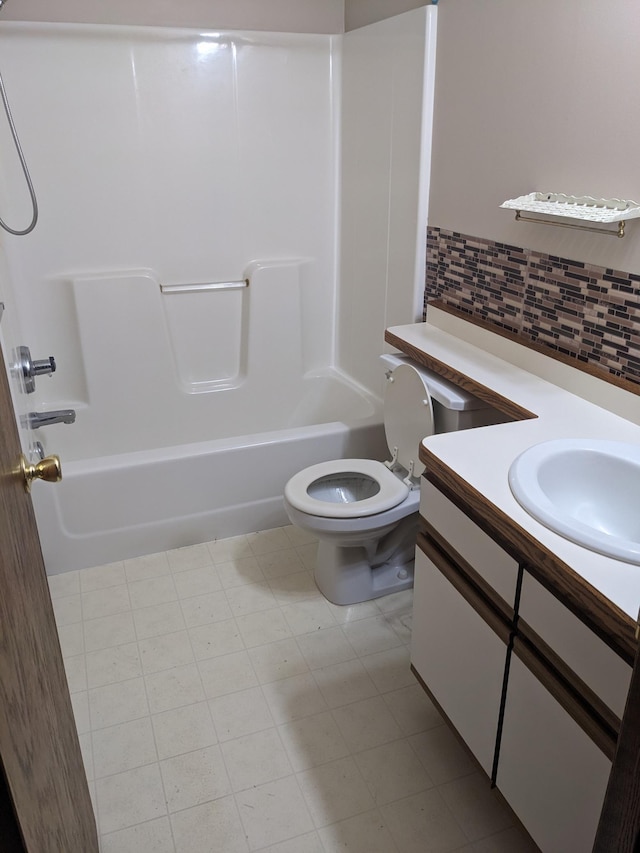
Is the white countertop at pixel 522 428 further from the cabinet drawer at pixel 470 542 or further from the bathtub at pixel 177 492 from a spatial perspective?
the bathtub at pixel 177 492

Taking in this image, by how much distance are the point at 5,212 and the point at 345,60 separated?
1520 millimetres

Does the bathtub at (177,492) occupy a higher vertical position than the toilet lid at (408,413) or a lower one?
lower

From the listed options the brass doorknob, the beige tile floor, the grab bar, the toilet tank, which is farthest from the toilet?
the brass doorknob

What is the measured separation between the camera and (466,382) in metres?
1.92

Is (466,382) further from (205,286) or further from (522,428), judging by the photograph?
(205,286)

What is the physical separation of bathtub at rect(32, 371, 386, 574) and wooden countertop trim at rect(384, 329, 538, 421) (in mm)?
527

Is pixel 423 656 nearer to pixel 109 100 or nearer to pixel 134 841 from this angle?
pixel 134 841

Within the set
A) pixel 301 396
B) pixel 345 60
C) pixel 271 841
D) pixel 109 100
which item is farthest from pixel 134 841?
pixel 345 60

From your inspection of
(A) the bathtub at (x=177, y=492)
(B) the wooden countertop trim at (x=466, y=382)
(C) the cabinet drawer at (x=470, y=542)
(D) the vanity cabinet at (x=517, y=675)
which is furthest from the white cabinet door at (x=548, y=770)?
(A) the bathtub at (x=177, y=492)

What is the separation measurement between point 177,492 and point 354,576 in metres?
0.74

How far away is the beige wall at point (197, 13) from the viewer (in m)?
2.50

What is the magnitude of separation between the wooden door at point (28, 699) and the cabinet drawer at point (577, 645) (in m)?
0.84

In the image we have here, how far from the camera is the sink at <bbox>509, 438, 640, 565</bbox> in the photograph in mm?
1416

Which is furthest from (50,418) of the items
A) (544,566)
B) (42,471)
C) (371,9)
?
(371,9)
